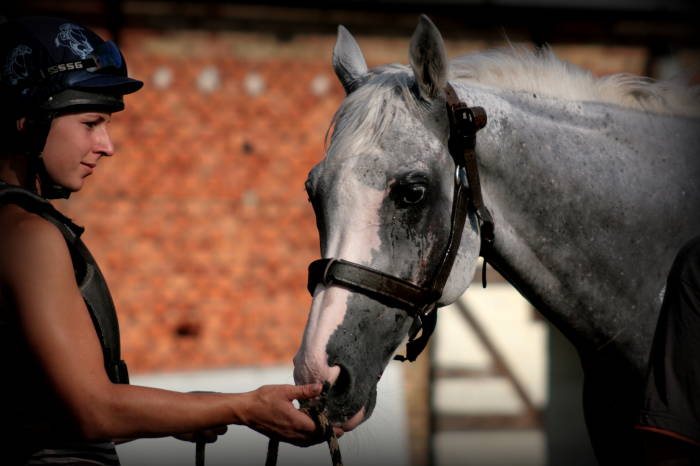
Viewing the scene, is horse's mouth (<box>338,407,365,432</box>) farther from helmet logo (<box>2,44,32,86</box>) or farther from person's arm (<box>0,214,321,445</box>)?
helmet logo (<box>2,44,32,86</box>)

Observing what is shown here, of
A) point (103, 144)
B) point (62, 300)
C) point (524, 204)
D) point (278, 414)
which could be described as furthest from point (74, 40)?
point (524, 204)

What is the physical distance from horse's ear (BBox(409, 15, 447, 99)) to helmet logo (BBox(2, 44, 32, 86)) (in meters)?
1.05

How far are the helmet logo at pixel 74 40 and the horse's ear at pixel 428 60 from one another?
2.98ft

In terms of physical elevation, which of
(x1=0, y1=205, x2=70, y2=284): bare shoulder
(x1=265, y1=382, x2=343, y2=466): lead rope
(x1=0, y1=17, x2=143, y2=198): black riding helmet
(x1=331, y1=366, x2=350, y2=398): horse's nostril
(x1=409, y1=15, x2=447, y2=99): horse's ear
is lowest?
(x1=265, y1=382, x2=343, y2=466): lead rope

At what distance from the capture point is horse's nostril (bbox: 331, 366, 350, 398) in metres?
2.10

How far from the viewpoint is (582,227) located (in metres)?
2.39

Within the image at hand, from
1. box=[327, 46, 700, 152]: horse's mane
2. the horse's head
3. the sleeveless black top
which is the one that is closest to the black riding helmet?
the sleeveless black top

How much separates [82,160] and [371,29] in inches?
228

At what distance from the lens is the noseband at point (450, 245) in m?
2.14

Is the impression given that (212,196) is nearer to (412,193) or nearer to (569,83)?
(569,83)

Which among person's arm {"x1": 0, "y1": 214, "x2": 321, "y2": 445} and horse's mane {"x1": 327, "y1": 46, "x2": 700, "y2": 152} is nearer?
person's arm {"x1": 0, "y1": 214, "x2": 321, "y2": 445}

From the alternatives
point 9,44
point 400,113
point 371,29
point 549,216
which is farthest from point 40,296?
point 371,29

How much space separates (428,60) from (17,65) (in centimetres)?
113

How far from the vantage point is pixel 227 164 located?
284 inches
